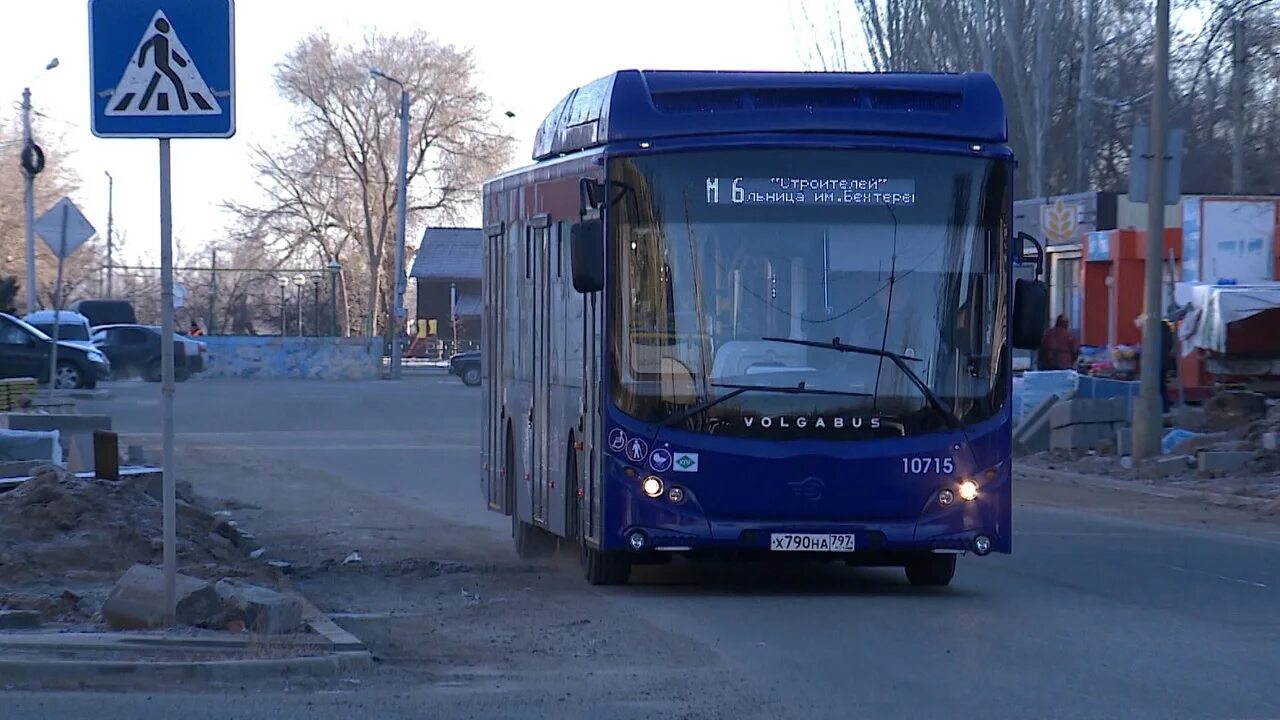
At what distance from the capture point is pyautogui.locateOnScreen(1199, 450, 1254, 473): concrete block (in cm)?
2078

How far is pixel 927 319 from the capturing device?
1080cm

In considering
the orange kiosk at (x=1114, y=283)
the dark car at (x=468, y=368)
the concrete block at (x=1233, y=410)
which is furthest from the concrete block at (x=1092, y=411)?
the dark car at (x=468, y=368)

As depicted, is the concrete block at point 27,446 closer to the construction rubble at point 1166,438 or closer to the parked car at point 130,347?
the construction rubble at point 1166,438

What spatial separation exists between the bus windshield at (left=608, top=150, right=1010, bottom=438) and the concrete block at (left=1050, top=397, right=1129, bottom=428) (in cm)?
1385

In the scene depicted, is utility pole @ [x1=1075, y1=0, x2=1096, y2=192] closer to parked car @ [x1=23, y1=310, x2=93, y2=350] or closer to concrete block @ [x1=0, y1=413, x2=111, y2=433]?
parked car @ [x1=23, y1=310, x2=93, y2=350]

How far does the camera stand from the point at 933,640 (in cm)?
947

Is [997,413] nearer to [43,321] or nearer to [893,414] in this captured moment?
[893,414]

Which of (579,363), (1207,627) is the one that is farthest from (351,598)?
(1207,627)

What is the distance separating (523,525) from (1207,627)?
545 centimetres

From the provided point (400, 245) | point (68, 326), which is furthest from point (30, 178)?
point (400, 245)

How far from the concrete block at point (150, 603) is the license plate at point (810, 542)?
351 cm

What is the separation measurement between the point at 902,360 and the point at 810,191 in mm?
1174

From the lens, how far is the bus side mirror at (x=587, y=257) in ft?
34.1

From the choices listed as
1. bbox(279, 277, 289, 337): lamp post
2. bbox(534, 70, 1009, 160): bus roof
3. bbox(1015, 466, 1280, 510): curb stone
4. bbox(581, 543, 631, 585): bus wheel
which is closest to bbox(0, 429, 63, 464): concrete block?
bbox(581, 543, 631, 585): bus wheel
